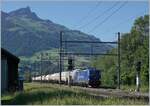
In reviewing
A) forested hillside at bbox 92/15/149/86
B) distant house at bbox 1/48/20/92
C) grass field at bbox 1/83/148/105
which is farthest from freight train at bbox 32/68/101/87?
grass field at bbox 1/83/148/105

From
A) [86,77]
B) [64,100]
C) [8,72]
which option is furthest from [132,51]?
[64,100]

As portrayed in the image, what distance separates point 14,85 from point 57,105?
948 inches

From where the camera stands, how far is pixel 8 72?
4331 cm

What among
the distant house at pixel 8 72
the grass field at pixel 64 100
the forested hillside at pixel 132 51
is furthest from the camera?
the forested hillside at pixel 132 51

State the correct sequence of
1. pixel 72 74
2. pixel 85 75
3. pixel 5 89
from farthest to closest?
pixel 72 74
pixel 85 75
pixel 5 89

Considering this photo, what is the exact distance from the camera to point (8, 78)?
1709 inches

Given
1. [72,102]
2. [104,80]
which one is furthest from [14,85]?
[104,80]

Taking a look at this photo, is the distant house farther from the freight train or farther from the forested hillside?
the forested hillside

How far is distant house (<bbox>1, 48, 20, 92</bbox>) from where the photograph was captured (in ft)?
132

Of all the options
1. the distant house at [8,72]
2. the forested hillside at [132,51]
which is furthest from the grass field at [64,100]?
the forested hillside at [132,51]

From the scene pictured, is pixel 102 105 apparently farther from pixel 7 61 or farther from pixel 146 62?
pixel 146 62

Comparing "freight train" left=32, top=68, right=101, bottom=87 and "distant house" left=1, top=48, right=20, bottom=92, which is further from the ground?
"distant house" left=1, top=48, right=20, bottom=92

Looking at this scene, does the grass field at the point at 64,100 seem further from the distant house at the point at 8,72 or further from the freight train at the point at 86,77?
the freight train at the point at 86,77

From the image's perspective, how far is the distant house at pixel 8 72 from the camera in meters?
40.2
